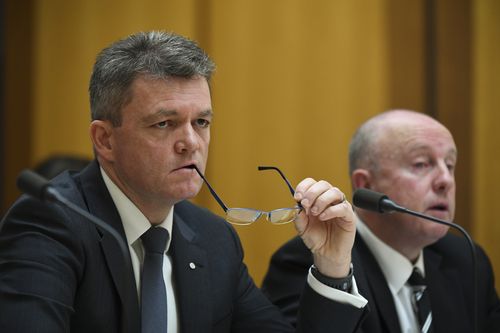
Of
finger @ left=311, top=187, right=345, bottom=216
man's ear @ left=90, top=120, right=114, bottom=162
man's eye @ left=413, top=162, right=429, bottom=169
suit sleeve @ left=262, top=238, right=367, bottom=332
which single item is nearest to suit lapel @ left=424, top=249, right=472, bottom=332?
man's eye @ left=413, top=162, right=429, bottom=169

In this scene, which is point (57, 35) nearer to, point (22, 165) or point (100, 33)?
point (100, 33)

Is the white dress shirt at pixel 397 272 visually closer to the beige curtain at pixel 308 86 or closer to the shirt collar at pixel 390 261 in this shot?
the shirt collar at pixel 390 261

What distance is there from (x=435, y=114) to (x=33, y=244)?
9.30ft

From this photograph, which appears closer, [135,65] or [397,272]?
[135,65]

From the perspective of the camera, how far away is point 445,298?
7.77 feet

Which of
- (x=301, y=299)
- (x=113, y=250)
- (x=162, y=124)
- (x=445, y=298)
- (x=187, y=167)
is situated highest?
(x=162, y=124)

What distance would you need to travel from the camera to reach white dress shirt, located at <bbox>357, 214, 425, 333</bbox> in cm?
225

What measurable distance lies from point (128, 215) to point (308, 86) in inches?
91.9

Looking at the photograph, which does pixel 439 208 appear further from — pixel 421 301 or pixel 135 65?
pixel 135 65

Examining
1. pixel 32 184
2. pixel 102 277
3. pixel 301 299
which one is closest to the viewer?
pixel 32 184

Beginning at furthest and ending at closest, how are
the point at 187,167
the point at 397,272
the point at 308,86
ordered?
1. the point at 308,86
2. the point at 397,272
3. the point at 187,167

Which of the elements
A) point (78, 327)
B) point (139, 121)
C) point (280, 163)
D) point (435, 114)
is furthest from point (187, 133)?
point (435, 114)

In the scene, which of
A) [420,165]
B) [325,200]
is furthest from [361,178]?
[325,200]

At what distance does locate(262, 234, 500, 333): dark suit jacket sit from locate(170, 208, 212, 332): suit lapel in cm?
33
